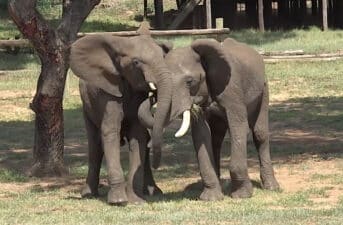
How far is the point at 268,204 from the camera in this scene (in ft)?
28.8

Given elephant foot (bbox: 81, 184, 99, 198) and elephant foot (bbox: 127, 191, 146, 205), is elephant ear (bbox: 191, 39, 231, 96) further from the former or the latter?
elephant foot (bbox: 81, 184, 99, 198)

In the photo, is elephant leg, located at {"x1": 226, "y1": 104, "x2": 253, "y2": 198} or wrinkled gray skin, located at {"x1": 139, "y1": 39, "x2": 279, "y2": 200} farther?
elephant leg, located at {"x1": 226, "y1": 104, "x2": 253, "y2": 198}

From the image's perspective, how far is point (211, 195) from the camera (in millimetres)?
8969

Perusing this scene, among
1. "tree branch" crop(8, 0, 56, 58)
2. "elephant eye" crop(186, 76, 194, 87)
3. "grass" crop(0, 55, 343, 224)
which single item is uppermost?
"tree branch" crop(8, 0, 56, 58)

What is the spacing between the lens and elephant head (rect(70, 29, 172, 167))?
8.31 meters

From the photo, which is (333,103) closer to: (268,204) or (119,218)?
(268,204)

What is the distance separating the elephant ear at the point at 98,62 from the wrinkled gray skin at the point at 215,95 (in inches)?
21.0

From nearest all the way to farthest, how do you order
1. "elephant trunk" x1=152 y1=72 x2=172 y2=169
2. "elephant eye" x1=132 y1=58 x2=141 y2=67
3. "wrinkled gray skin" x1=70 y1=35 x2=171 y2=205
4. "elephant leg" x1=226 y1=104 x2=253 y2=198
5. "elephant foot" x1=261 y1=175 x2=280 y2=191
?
"elephant trunk" x1=152 y1=72 x2=172 y2=169 → "elephant eye" x1=132 y1=58 x2=141 y2=67 → "wrinkled gray skin" x1=70 y1=35 x2=171 y2=205 → "elephant leg" x1=226 y1=104 x2=253 y2=198 → "elephant foot" x1=261 y1=175 x2=280 y2=191

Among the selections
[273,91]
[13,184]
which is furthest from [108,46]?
[273,91]

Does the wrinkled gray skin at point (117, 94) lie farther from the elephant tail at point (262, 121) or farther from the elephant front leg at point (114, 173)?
the elephant tail at point (262, 121)

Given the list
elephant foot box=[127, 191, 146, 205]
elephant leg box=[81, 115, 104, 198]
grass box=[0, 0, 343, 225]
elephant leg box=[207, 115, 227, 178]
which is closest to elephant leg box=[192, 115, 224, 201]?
grass box=[0, 0, 343, 225]

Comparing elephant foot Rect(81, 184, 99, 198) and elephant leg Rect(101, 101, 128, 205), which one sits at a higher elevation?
elephant leg Rect(101, 101, 128, 205)

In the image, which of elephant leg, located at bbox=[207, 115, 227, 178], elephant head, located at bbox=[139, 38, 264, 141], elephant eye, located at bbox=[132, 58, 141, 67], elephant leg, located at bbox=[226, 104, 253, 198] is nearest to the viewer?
elephant head, located at bbox=[139, 38, 264, 141]

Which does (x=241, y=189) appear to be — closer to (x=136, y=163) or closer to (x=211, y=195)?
(x=211, y=195)
